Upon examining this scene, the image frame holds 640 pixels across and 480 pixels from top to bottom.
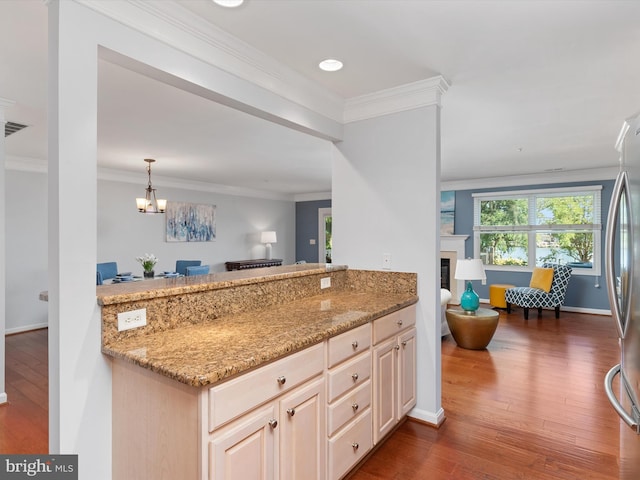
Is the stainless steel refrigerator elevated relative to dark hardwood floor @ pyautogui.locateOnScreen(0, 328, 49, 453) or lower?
elevated

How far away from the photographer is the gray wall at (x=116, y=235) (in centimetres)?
534

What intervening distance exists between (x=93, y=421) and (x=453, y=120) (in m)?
3.52

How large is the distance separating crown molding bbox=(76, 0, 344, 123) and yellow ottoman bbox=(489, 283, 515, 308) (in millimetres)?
5491

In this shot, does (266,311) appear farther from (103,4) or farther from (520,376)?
(520,376)

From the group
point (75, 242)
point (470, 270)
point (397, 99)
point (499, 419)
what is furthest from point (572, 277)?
point (75, 242)

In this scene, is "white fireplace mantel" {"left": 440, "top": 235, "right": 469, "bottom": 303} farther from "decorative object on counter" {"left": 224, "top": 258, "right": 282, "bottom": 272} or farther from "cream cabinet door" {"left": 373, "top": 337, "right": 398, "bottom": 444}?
"cream cabinet door" {"left": 373, "top": 337, "right": 398, "bottom": 444}

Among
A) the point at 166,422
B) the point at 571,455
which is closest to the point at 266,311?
the point at 166,422

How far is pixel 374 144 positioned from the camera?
2.93 metres

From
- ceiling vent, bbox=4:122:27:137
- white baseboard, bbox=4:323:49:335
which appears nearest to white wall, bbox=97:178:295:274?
white baseboard, bbox=4:323:49:335

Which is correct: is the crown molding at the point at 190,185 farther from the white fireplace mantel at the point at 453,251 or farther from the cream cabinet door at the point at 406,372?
the cream cabinet door at the point at 406,372

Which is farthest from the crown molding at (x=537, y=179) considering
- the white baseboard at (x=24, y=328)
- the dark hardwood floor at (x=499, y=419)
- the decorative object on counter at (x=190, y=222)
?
the white baseboard at (x=24, y=328)

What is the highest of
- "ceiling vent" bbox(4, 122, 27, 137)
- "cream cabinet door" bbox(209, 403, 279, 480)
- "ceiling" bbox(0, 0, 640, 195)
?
"ceiling vent" bbox(4, 122, 27, 137)

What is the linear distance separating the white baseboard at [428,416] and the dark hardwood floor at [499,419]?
0.05 meters

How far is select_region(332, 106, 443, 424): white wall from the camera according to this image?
268cm
